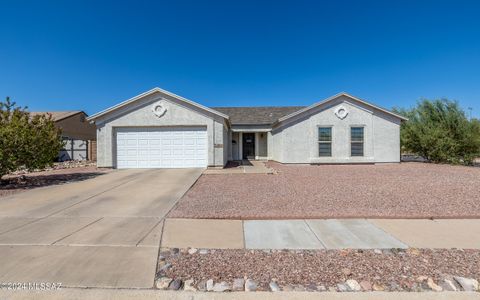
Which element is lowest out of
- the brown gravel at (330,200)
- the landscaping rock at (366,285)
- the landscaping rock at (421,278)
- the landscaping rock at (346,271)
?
the landscaping rock at (366,285)

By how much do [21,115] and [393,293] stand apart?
540 inches

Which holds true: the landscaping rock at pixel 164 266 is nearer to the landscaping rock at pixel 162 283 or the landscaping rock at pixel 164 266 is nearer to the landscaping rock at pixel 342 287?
the landscaping rock at pixel 162 283

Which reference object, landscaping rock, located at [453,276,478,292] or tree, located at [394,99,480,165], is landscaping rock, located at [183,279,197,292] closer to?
landscaping rock, located at [453,276,478,292]

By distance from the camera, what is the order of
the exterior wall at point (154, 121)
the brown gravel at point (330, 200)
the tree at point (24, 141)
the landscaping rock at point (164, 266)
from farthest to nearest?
1. the exterior wall at point (154, 121)
2. the tree at point (24, 141)
3. the brown gravel at point (330, 200)
4. the landscaping rock at point (164, 266)

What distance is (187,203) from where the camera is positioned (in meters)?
6.57

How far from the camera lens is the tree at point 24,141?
31.2 feet

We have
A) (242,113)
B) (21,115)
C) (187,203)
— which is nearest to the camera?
(187,203)

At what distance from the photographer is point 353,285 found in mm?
2889

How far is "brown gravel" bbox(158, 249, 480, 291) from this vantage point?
9.95 ft

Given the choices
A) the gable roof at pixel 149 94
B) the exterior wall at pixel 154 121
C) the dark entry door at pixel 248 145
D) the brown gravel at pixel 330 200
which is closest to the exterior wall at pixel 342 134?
the exterior wall at pixel 154 121

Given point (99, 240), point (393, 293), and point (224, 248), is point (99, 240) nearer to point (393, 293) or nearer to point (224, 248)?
point (224, 248)

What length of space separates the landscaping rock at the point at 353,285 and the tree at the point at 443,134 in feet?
62.6

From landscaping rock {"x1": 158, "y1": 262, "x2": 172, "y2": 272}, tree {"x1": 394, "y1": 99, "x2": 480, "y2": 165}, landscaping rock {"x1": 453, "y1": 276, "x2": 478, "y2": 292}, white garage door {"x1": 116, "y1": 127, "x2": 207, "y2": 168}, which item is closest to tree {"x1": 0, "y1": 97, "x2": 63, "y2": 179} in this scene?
white garage door {"x1": 116, "y1": 127, "x2": 207, "y2": 168}

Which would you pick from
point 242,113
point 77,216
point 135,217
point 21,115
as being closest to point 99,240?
point 135,217
